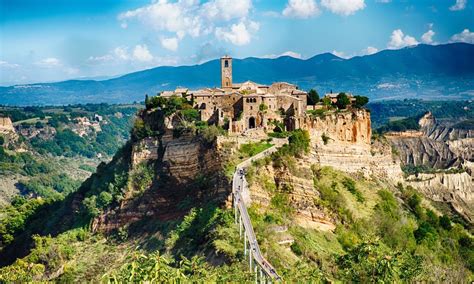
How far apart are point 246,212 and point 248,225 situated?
1.45 m

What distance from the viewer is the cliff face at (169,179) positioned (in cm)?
4631

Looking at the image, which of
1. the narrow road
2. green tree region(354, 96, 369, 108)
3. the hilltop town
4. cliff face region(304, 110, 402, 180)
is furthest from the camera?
green tree region(354, 96, 369, 108)

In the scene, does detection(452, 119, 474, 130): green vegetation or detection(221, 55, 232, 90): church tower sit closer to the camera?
detection(221, 55, 232, 90): church tower

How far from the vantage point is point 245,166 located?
145ft

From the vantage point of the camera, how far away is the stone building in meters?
50.6

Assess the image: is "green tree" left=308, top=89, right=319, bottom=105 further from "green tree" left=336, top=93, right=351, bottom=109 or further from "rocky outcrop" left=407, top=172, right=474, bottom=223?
"rocky outcrop" left=407, top=172, right=474, bottom=223

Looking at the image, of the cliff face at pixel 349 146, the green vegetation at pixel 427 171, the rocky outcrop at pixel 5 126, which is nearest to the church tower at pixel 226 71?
the cliff face at pixel 349 146

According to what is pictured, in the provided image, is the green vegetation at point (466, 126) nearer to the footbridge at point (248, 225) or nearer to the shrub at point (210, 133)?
the footbridge at point (248, 225)

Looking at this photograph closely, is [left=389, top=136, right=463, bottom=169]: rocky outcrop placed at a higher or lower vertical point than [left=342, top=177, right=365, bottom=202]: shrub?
lower

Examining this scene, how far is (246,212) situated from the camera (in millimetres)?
38875

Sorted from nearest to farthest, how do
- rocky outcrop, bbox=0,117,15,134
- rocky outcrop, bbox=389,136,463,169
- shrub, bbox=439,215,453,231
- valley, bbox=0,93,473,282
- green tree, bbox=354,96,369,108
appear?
valley, bbox=0,93,473,282 → shrub, bbox=439,215,453,231 → green tree, bbox=354,96,369,108 → rocky outcrop, bbox=389,136,463,169 → rocky outcrop, bbox=0,117,15,134

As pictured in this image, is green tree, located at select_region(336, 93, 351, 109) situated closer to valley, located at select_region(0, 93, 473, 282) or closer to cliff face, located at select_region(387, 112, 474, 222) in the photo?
valley, located at select_region(0, 93, 473, 282)

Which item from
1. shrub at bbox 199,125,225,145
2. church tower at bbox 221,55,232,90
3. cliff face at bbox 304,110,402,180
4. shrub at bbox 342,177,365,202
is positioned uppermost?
church tower at bbox 221,55,232,90

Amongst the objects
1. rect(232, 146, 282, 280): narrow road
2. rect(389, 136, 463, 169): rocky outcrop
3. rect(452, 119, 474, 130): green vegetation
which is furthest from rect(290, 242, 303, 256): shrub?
rect(452, 119, 474, 130): green vegetation
